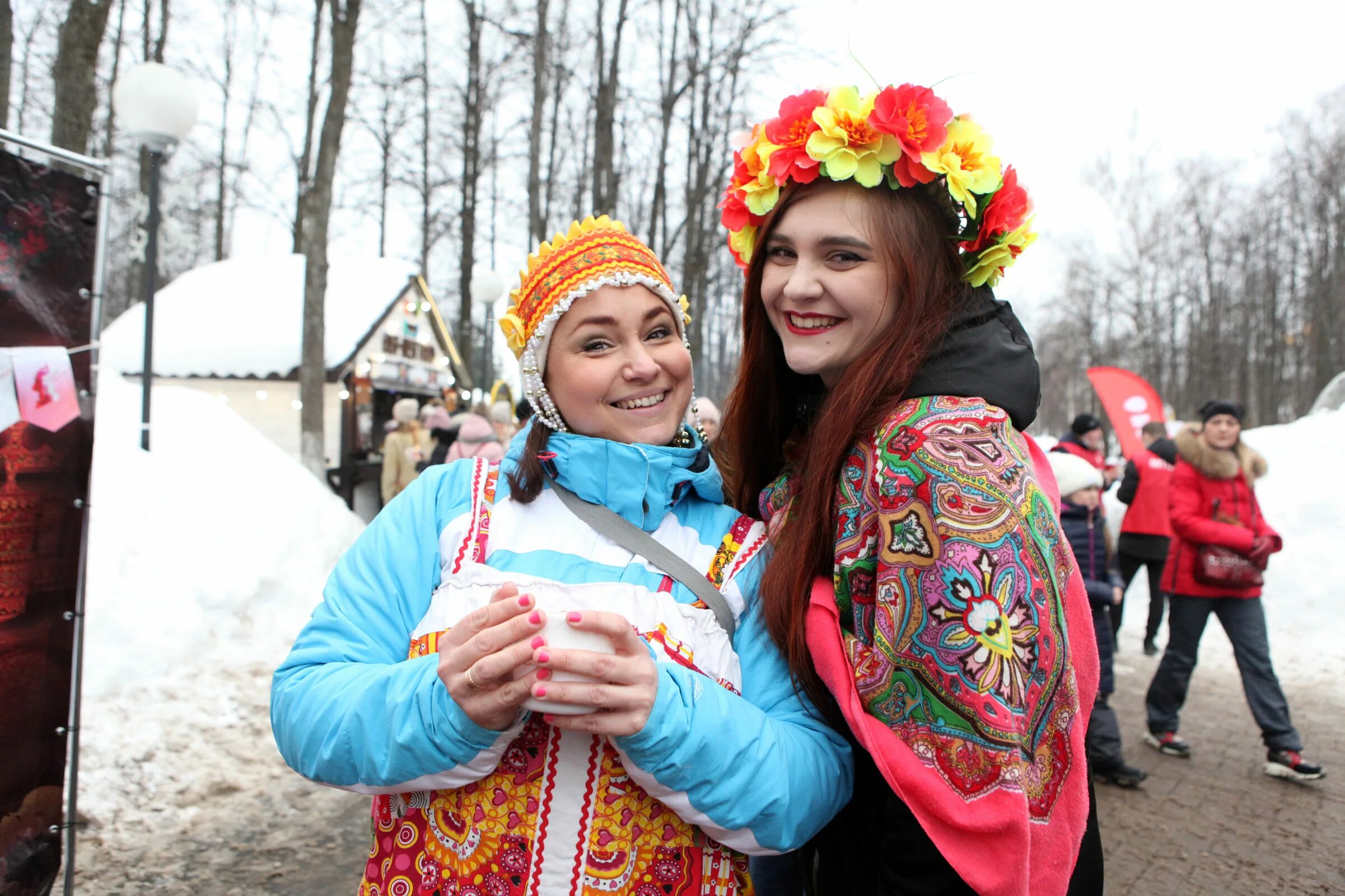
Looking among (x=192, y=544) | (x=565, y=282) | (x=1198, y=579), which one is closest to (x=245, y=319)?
(x=192, y=544)

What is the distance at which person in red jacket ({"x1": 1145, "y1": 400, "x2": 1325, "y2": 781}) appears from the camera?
4.78 m

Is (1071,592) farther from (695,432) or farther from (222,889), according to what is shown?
(222,889)

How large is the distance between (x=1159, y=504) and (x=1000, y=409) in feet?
20.3

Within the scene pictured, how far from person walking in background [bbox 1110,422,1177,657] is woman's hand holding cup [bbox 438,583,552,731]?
6.66 m

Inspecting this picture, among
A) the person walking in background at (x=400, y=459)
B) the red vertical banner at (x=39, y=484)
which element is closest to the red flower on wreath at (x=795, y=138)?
the red vertical banner at (x=39, y=484)

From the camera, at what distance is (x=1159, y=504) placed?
670 centimetres

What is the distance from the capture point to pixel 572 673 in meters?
1.20

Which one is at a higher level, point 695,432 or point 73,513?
point 695,432

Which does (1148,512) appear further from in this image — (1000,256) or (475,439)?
(1000,256)

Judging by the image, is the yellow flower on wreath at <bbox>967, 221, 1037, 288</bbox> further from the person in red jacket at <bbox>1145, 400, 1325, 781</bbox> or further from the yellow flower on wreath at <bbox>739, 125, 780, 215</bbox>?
the person in red jacket at <bbox>1145, 400, 1325, 781</bbox>

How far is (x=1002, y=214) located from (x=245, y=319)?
1741cm

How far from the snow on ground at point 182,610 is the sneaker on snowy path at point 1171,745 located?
198 inches

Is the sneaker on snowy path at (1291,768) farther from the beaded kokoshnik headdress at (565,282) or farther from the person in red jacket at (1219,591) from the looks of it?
the beaded kokoshnik headdress at (565,282)

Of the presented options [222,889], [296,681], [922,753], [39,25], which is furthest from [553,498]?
[39,25]
